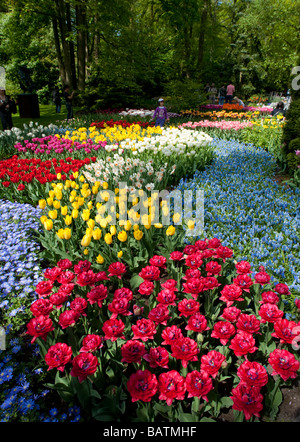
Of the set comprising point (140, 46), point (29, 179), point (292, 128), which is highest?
point (140, 46)

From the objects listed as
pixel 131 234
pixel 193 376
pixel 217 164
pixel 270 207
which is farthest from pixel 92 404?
pixel 217 164

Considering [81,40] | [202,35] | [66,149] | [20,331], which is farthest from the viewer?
[202,35]

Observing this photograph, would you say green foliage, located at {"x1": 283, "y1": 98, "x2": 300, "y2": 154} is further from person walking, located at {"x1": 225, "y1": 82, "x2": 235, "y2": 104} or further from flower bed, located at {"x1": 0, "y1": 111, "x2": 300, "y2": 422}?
person walking, located at {"x1": 225, "y1": 82, "x2": 235, "y2": 104}

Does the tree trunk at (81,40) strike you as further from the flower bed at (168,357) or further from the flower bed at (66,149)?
the flower bed at (168,357)

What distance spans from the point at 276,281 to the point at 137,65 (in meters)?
16.2

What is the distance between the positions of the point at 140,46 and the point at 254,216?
15863mm

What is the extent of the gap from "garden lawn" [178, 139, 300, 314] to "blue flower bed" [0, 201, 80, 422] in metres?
2.08

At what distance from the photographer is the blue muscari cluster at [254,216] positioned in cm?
292

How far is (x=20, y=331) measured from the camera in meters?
2.50

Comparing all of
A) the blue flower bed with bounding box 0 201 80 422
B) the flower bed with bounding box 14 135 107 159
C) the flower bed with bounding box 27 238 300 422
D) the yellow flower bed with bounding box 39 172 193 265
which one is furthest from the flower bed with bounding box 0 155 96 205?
the flower bed with bounding box 27 238 300 422

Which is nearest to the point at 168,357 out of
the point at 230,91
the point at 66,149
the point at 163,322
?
the point at 163,322

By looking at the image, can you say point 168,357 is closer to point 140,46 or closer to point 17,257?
point 17,257

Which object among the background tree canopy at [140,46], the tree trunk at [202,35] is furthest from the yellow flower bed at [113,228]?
the tree trunk at [202,35]

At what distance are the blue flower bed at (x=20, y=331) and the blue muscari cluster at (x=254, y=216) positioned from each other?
205 centimetres
